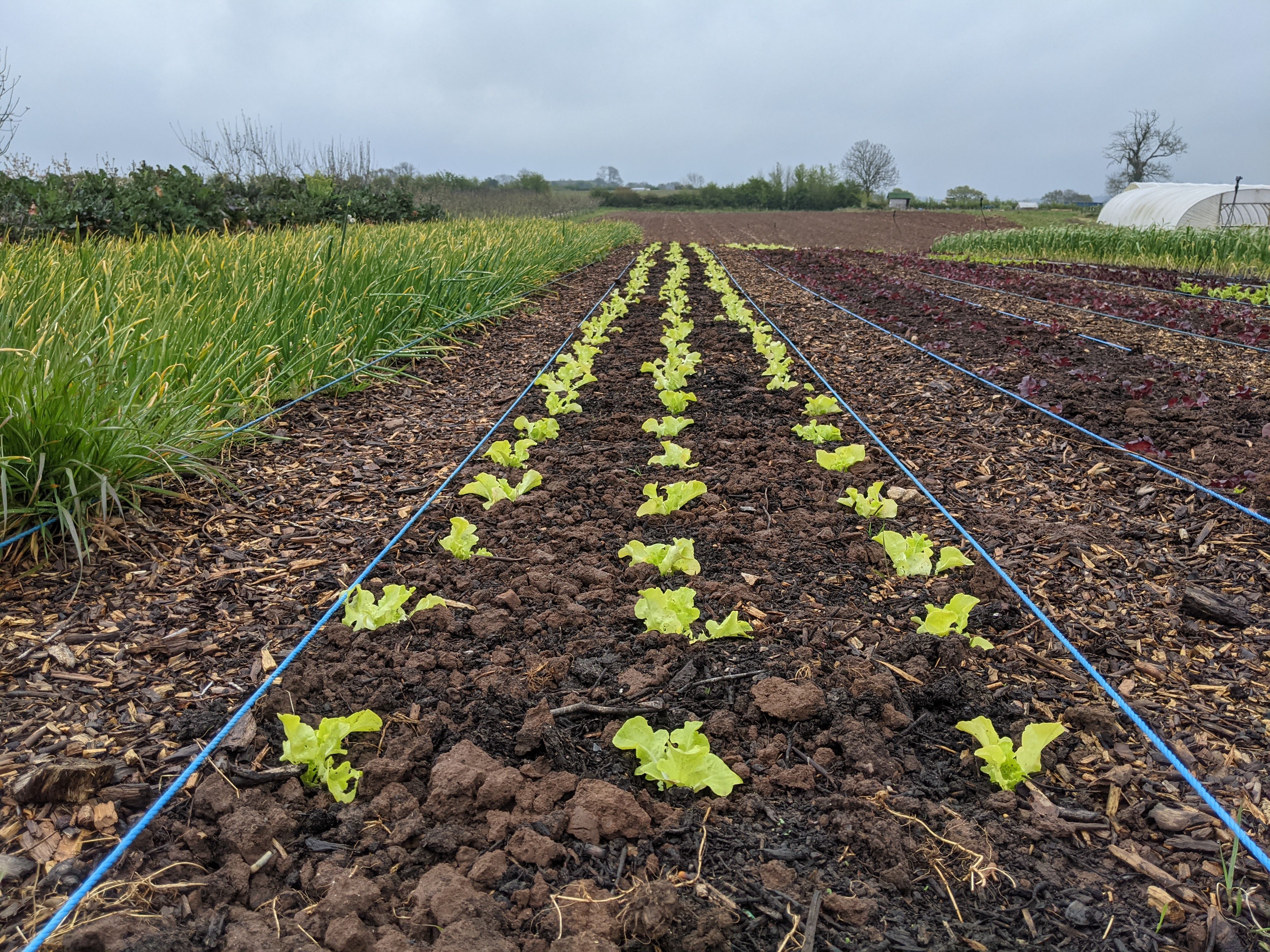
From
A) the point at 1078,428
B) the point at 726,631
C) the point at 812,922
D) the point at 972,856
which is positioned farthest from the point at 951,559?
the point at 1078,428

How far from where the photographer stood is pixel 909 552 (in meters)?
2.64

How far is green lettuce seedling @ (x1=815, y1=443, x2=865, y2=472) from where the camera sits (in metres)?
3.47

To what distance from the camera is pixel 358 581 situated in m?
2.39

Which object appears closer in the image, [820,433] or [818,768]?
[818,768]

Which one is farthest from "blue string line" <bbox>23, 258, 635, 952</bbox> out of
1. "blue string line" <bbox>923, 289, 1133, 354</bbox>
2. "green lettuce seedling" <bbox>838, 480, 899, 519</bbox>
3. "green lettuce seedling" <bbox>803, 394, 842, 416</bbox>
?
"blue string line" <bbox>923, 289, 1133, 354</bbox>

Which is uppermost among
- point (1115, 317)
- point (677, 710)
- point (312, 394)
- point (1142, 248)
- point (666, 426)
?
point (1142, 248)

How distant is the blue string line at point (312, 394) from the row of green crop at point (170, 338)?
4 centimetres

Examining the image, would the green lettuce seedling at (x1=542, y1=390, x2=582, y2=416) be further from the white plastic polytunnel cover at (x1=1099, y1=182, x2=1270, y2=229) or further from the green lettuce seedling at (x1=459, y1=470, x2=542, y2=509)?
the white plastic polytunnel cover at (x1=1099, y1=182, x2=1270, y2=229)

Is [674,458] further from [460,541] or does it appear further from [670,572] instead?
[460,541]

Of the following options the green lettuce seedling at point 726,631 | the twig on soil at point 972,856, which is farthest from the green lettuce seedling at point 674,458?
the twig on soil at point 972,856

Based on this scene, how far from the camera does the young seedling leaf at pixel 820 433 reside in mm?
3818

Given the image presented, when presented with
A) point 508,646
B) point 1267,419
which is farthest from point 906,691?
point 1267,419

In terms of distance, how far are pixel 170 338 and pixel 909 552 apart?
324 centimetres

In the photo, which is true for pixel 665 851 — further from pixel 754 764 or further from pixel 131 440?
pixel 131 440
